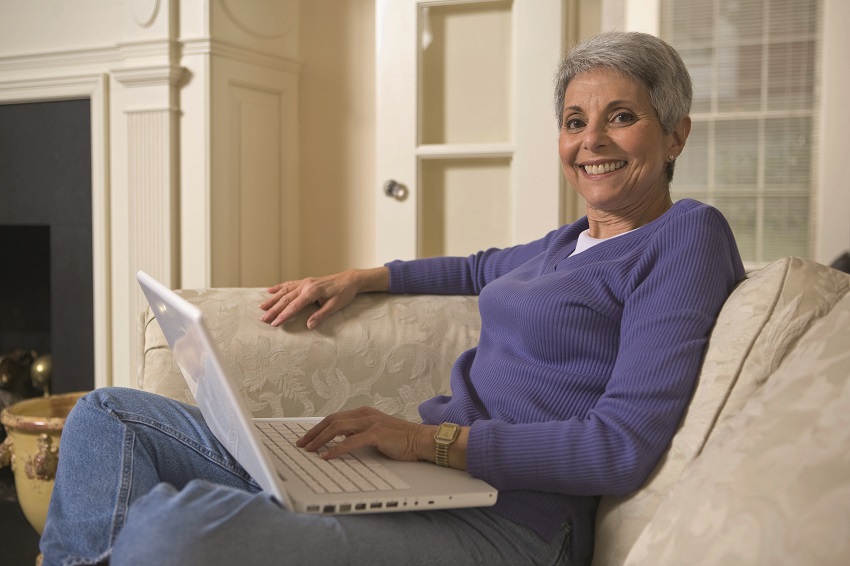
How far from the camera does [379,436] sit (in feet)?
4.04

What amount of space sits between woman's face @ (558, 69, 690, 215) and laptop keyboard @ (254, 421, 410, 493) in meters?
0.58

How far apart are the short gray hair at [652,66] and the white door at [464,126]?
128 centimetres

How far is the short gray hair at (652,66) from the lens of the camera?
4.55 feet

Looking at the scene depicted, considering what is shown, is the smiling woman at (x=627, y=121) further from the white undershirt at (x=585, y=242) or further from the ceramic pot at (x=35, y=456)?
the ceramic pot at (x=35, y=456)

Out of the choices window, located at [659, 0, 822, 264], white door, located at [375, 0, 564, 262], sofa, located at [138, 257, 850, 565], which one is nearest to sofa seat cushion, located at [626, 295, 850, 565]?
sofa, located at [138, 257, 850, 565]

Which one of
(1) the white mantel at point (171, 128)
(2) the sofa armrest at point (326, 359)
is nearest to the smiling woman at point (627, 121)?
(2) the sofa armrest at point (326, 359)

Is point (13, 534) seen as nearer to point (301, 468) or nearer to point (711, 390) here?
point (301, 468)

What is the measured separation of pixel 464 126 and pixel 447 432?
179 centimetres

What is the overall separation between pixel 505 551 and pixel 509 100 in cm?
188

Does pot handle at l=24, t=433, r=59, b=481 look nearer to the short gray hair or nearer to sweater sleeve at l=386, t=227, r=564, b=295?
sweater sleeve at l=386, t=227, r=564, b=295

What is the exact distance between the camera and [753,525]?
0.81m

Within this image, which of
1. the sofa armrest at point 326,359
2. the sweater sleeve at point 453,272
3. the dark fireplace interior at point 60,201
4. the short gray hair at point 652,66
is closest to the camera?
the short gray hair at point 652,66

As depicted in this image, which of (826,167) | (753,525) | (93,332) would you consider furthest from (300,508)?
(93,332)

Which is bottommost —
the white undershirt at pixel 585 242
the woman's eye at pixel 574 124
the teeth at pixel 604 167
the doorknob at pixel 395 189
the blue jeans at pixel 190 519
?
the blue jeans at pixel 190 519
